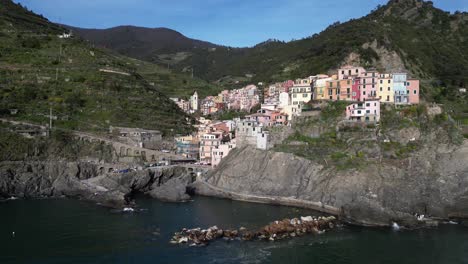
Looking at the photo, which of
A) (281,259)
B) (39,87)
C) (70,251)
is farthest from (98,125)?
(281,259)

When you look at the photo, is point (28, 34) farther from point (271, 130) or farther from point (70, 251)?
point (70, 251)

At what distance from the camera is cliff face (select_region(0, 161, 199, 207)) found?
49.6 m

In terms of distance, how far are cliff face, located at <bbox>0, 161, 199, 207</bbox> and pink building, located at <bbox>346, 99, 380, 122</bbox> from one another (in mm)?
20626

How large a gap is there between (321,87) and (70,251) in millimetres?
39289

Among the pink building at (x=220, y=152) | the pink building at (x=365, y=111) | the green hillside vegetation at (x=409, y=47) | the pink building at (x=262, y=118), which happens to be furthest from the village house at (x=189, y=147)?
the green hillside vegetation at (x=409, y=47)

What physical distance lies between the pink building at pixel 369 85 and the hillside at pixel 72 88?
30232 mm

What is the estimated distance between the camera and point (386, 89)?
55875 mm

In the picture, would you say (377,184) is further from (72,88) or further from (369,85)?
(72,88)

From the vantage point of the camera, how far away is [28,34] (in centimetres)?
9581

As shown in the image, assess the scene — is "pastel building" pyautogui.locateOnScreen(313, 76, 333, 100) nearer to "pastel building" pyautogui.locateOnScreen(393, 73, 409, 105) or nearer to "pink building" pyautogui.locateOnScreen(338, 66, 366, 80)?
"pink building" pyautogui.locateOnScreen(338, 66, 366, 80)

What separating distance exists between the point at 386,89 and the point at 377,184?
53.5 feet

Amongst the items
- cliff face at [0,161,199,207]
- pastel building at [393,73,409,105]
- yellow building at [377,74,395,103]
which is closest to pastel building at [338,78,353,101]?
yellow building at [377,74,395,103]

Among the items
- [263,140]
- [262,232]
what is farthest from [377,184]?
[263,140]

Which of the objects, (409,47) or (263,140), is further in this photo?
(409,47)
